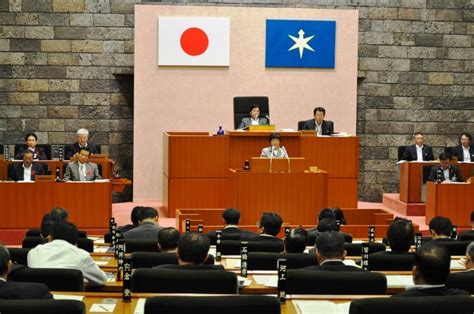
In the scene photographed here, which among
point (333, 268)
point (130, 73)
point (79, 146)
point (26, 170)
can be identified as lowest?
point (333, 268)

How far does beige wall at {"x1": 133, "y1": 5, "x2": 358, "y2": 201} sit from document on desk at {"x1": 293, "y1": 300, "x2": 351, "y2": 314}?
35.7ft

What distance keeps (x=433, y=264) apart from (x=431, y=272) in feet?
0.12

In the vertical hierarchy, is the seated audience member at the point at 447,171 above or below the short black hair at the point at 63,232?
above

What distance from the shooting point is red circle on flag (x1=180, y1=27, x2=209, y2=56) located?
1497 cm

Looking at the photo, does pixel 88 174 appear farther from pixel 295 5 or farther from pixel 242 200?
pixel 295 5

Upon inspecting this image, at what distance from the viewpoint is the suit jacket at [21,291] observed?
3975 mm

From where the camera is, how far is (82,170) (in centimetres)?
1177

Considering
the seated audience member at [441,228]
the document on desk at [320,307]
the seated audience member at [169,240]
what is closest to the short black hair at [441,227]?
the seated audience member at [441,228]

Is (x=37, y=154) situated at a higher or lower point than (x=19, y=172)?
higher

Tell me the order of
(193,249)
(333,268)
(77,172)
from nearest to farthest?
(193,249), (333,268), (77,172)

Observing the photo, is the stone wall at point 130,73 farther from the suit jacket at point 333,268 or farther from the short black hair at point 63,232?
the suit jacket at point 333,268

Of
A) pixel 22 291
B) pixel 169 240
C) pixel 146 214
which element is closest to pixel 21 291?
pixel 22 291

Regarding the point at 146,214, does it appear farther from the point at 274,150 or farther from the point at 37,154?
the point at 37,154

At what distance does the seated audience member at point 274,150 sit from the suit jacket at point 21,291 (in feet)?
26.0
